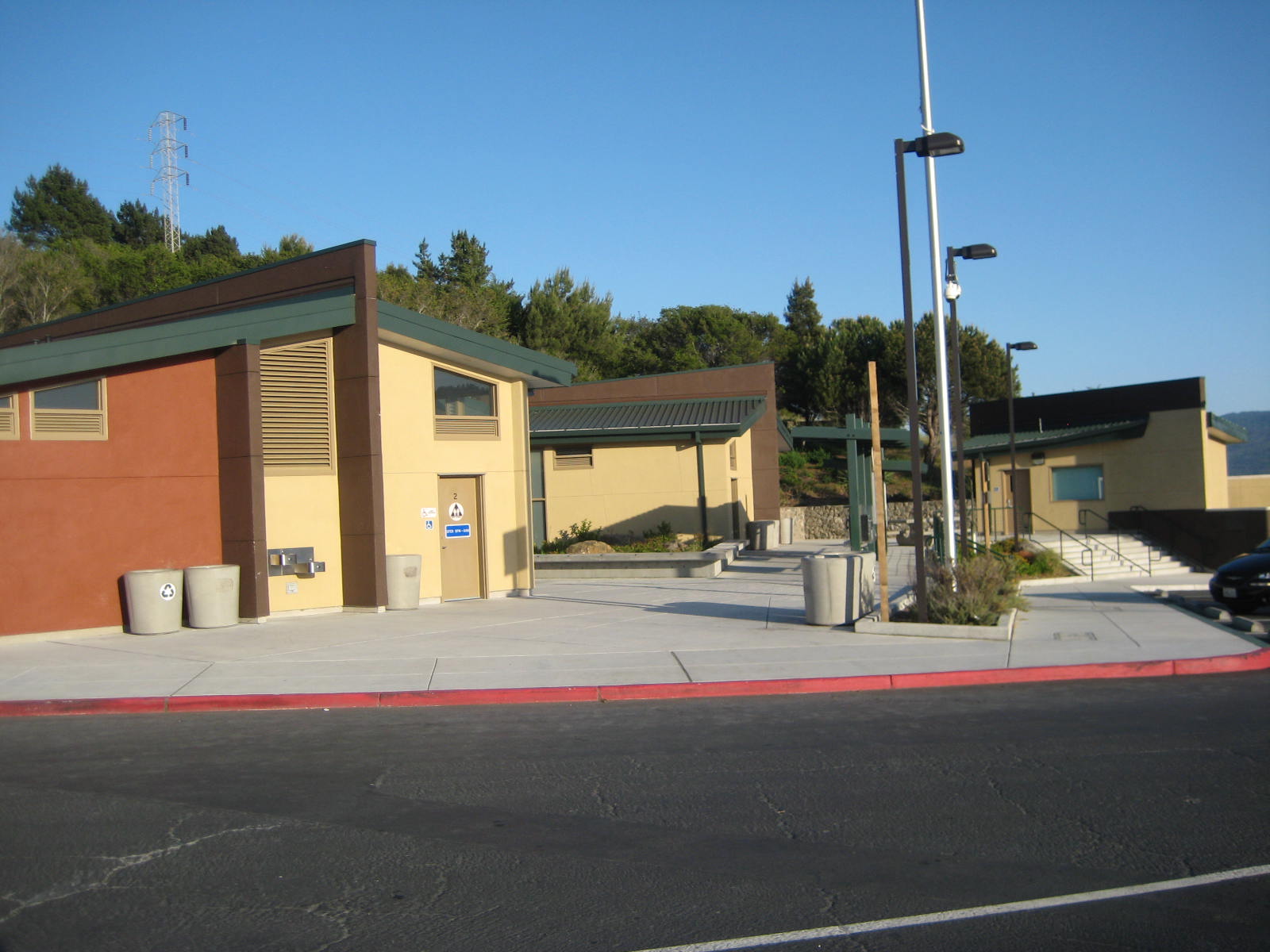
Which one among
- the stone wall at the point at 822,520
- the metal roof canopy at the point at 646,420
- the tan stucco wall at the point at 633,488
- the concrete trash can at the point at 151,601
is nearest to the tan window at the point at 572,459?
the tan stucco wall at the point at 633,488

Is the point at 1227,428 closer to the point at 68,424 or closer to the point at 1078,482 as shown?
the point at 1078,482

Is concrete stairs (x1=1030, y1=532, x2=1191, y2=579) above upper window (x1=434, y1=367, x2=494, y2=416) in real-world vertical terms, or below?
below

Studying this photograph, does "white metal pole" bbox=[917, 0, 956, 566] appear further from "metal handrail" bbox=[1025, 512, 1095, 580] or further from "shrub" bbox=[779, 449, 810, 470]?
Answer: "shrub" bbox=[779, 449, 810, 470]

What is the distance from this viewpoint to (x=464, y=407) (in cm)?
1950

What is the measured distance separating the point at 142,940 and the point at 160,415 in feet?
39.7

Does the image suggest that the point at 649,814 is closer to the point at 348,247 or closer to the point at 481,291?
the point at 348,247

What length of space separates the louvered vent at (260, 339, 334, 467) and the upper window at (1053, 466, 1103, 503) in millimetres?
27729

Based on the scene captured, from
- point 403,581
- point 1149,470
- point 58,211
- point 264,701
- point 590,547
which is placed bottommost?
point 264,701

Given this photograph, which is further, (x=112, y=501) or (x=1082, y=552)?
(x=1082, y=552)

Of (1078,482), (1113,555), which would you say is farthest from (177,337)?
(1078,482)

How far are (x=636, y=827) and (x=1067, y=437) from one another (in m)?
32.8

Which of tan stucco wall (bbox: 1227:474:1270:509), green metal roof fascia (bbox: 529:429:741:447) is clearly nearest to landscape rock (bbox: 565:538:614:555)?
green metal roof fascia (bbox: 529:429:741:447)

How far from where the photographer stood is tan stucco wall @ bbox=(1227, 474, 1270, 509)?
135 feet

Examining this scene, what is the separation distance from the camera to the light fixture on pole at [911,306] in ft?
44.9
